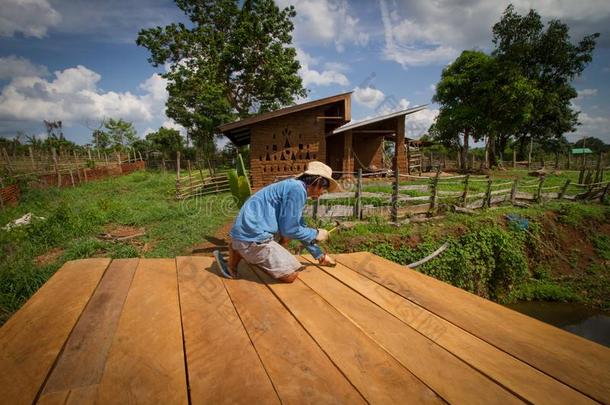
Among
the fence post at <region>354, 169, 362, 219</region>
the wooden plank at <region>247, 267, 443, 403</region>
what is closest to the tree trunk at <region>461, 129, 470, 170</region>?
the fence post at <region>354, 169, 362, 219</region>

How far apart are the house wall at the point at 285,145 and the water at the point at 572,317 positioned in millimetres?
8387

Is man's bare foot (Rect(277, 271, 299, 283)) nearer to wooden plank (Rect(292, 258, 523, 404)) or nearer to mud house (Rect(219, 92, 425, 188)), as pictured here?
wooden plank (Rect(292, 258, 523, 404))

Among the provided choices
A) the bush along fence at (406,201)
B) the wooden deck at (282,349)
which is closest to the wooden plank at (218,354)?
the wooden deck at (282,349)

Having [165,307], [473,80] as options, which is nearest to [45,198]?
[165,307]

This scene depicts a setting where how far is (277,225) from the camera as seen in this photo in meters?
2.73

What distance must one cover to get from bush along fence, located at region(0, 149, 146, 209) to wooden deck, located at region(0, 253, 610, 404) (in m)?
11.7

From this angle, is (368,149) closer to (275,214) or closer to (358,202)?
(358,202)

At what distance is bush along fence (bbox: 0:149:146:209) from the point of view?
10741 mm

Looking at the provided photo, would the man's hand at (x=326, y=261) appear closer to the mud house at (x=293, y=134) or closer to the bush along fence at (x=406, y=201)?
the bush along fence at (x=406, y=201)

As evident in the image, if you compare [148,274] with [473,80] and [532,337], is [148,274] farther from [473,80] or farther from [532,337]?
[473,80]

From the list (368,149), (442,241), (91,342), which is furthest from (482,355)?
(368,149)

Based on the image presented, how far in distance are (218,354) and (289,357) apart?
0.35 meters

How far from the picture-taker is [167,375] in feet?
4.10

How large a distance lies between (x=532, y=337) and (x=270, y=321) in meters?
1.48
